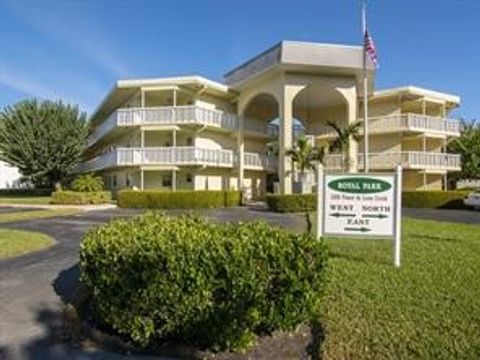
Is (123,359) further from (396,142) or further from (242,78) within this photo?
(396,142)

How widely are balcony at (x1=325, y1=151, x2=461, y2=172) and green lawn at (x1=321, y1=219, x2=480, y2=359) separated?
23824 millimetres

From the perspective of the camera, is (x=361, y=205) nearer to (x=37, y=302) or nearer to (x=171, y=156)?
(x=37, y=302)

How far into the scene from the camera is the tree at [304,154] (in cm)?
2698

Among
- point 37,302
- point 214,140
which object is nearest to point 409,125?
point 214,140

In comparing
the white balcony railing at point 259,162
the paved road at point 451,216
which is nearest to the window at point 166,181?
the white balcony railing at point 259,162

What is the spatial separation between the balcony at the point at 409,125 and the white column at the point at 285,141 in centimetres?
619

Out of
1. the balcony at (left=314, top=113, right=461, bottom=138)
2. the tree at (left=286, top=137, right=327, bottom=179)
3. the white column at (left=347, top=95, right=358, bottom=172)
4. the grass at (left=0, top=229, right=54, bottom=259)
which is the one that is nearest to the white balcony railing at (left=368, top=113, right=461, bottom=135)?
the balcony at (left=314, top=113, right=461, bottom=138)

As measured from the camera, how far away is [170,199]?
87.1ft

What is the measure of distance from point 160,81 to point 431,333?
2794 centimetres

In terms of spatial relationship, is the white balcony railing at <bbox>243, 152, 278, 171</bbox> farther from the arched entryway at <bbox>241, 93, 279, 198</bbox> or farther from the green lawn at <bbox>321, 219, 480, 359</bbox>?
the green lawn at <bbox>321, 219, 480, 359</bbox>

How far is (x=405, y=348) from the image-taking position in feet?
15.2

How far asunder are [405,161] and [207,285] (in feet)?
98.4

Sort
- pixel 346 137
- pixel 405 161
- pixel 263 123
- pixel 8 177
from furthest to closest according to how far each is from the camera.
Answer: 1. pixel 8 177
2. pixel 263 123
3. pixel 405 161
4. pixel 346 137

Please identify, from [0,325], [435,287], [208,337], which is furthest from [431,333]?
[0,325]
